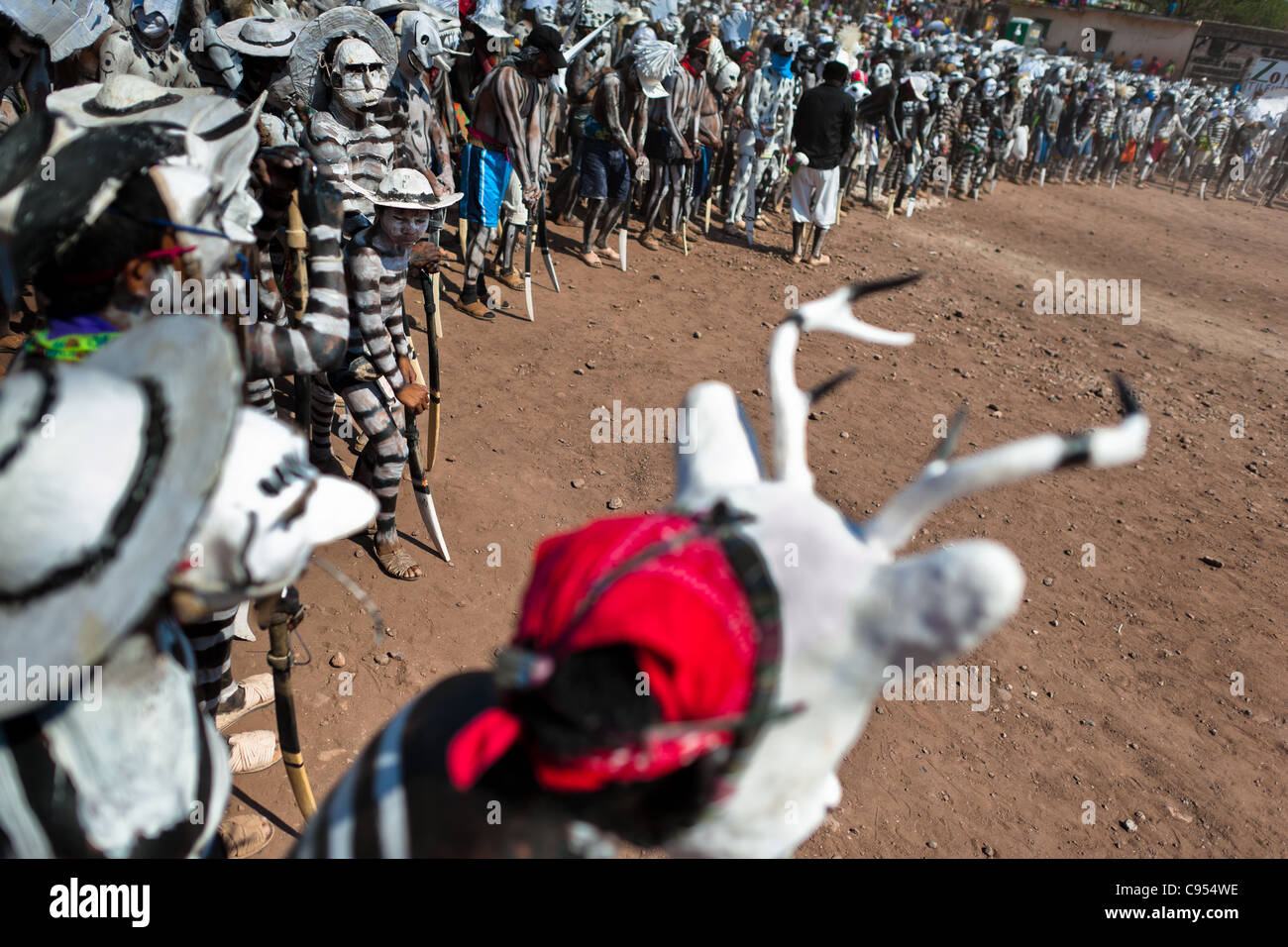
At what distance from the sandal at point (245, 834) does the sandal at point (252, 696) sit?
21.7 inches

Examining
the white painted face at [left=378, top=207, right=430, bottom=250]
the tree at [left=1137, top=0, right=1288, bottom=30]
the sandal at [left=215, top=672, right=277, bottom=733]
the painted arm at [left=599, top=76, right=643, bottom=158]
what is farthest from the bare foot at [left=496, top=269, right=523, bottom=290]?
the tree at [left=1137, top=0, right=1288, bottom=30]

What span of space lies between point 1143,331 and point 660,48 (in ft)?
22.9

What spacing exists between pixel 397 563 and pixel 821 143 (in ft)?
26.3

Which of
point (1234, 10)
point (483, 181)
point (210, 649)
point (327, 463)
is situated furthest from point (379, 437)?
point (1234, 10)

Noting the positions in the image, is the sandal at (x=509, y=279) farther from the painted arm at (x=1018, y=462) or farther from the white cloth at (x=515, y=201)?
the painted arm at (x=1018, y=462)

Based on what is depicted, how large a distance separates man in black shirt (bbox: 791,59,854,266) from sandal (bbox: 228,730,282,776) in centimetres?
913

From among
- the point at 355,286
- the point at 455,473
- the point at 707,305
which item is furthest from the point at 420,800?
the point at 707,305

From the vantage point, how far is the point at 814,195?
1034 centimetres

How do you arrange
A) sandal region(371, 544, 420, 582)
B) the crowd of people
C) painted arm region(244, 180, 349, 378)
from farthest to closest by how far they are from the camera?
sandal region(371, 544, 420, 582), painted arm region(244, 180, 349, 378), the crowd of people

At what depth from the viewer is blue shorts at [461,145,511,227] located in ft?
23.9

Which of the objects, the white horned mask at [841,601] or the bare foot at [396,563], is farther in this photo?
the bare foot at [396,563]

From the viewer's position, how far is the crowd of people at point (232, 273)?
130cm

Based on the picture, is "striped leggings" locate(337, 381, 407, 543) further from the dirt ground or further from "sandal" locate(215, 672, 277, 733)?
"sandal" locate(215, 672, 277, 733)

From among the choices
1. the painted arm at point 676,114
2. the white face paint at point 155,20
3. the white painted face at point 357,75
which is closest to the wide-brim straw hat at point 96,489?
the white painted face at point 357,75
